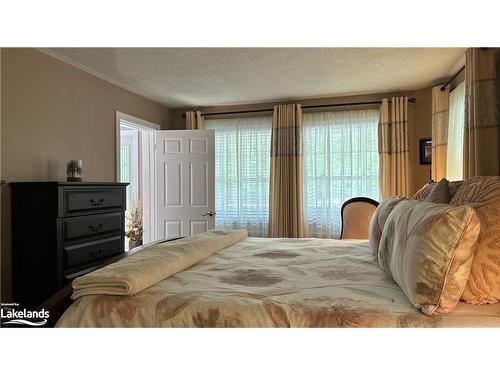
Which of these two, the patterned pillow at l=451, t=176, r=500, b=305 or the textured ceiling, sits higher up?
the textured ceiling

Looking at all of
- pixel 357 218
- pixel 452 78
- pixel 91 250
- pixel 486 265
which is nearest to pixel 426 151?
pixel 452 78

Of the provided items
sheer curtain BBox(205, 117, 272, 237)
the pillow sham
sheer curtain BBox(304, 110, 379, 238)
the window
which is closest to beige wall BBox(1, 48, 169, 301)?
sheer curtain BBox(205, 117, 272, 237)

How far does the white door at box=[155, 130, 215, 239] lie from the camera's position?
14.1ft

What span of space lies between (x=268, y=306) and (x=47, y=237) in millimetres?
1877

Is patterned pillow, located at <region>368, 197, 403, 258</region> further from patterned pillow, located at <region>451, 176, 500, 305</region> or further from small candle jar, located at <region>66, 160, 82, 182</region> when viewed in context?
small candle jar, located at <region>66, 160, 82, 182</region>

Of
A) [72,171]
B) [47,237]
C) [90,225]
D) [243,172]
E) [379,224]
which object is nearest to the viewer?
[379,224]

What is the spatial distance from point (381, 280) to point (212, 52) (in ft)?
7.34

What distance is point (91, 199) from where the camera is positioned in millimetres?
2605

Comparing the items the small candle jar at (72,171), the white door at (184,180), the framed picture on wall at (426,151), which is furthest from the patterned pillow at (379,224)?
the white door at (184,180)

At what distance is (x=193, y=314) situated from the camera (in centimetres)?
115

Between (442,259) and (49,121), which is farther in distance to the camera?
(49,121)

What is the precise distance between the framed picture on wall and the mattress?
10.1 ft

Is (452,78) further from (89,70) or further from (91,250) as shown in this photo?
(91,250)
